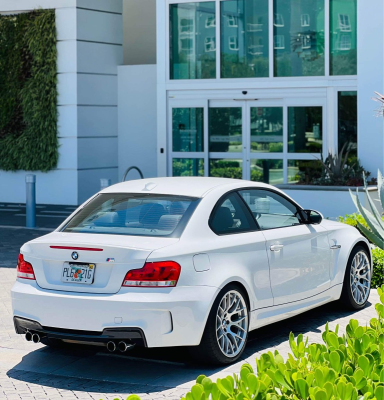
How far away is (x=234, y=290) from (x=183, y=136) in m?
12.5

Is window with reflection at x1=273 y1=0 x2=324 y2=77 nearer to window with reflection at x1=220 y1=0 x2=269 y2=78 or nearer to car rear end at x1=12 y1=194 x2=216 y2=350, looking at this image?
window with reflection at x1=220 y1=0 x2=269 y2=78

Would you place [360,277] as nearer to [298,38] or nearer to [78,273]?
[78,273]

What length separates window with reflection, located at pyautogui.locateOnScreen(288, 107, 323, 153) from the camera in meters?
16.9

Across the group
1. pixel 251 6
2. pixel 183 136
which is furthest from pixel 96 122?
pixel 251 6

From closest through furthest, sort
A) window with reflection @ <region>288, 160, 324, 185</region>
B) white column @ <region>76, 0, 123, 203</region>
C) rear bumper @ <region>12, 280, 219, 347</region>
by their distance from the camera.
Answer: rear bumper @ <region>12, 280, 219, 347</region>
window with reflection @ <region>288, 160, 324, 185</region>
white column @ <region>76, 0, 123, 203</region>

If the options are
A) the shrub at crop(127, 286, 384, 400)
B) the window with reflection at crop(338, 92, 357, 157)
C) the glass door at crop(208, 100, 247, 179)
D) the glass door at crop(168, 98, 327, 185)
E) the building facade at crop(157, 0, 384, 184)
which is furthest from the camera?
the glass door at crop(208, 100, 247, 179)

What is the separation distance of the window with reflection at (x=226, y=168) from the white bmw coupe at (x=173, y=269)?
421 inches

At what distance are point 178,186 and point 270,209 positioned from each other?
3.10 feet

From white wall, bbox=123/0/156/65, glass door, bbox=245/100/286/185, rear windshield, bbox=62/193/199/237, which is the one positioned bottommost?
rear windshield, bbox=62/193/199/237

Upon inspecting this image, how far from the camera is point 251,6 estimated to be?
57.5 feet

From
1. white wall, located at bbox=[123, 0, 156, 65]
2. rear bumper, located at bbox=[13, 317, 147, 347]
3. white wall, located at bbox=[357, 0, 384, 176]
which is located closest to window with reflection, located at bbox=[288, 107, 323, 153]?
white wall, located at bbox=[357, 0, 384, 176]

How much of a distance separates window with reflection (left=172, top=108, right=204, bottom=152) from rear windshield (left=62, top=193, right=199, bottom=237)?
11.7m

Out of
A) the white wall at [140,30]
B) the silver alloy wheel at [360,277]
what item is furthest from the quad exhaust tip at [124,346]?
the white wall at [140,30]

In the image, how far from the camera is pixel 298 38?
670 inches
